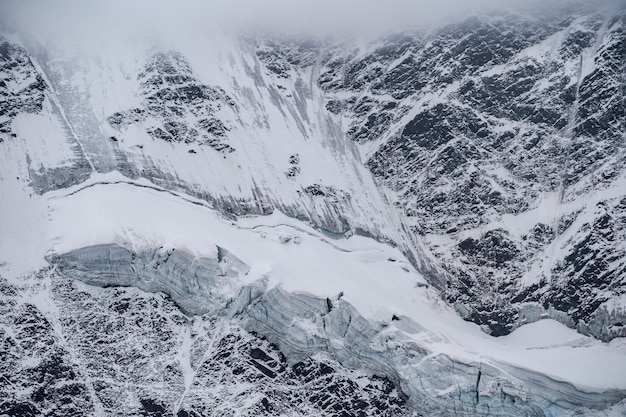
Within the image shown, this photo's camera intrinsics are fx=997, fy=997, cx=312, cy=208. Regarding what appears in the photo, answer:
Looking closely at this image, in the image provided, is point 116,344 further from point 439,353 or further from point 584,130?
point 584,130

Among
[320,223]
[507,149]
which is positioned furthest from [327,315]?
[507,149]

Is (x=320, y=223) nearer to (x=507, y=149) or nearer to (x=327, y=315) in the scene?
(x=327, y=315)

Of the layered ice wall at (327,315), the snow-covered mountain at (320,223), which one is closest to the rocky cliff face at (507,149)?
the snow-covered mountain at (320,223)

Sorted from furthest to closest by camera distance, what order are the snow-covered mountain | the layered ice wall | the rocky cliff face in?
the rocky cliff face
the snow-covered mountain
the layered ice wall

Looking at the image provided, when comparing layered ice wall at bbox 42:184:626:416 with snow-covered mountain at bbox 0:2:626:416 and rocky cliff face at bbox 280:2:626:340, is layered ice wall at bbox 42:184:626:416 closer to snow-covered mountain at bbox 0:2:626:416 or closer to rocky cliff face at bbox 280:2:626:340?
snow-covered mountain at bbox 0:2:626:416

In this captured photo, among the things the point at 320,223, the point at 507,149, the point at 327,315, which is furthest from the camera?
the point at 507,149

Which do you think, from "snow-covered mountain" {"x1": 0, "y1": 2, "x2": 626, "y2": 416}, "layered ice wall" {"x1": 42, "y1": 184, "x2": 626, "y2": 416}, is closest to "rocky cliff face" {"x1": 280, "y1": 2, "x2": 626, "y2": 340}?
"snow-covered mountain" {"x1": 0, "y1": 2, "x2": 626, "y2": 416}

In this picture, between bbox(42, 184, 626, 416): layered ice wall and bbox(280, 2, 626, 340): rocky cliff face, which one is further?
bbox(280, 2, 626, 340): rocky cliff face

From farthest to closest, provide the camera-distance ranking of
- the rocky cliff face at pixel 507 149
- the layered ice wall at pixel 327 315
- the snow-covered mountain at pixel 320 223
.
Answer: the rocky cliff face at pixel 507 149 → the snow-covered mountain at pixel 320 223 → the layered ice wall at pixel 327 315

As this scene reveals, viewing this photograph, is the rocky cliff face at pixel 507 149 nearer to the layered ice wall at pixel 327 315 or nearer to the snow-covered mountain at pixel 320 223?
the snow-covered mountain at pixel 320 223
